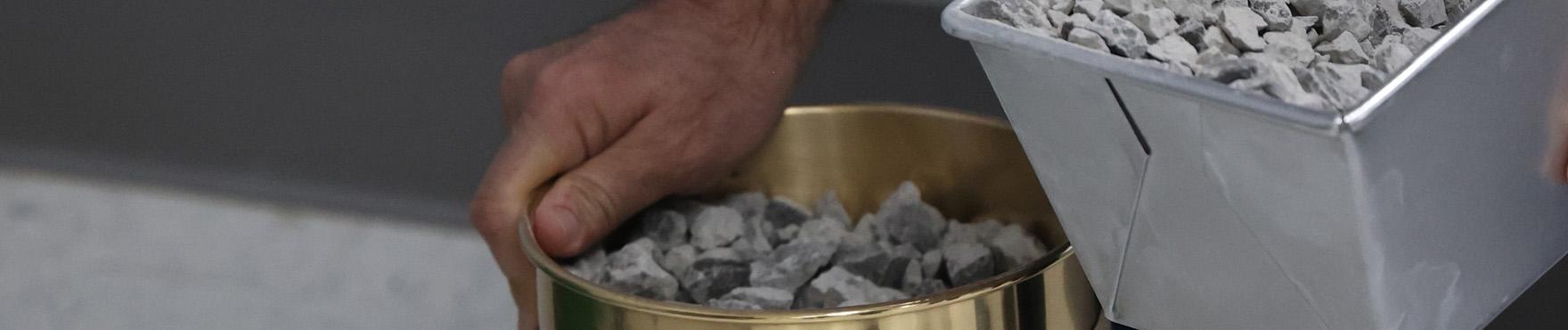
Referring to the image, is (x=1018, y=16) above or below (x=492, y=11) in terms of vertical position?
above

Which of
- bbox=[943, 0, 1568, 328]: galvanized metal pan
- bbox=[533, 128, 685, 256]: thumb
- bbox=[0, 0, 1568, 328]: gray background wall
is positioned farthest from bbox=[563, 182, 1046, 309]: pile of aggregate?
bbox=[0, 0, 1568, 328]: gray background wall

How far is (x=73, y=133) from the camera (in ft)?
4.09

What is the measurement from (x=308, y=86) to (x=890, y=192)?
623 millimetres

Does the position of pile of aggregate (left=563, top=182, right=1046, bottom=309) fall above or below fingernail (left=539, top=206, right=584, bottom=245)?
below

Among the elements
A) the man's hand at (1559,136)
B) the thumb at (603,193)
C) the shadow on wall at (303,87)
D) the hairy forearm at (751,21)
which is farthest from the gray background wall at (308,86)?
the man's hand at (1559,136)

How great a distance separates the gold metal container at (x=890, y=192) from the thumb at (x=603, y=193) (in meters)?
0.01

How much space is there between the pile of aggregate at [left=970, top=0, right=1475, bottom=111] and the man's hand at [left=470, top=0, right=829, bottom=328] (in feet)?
0.78

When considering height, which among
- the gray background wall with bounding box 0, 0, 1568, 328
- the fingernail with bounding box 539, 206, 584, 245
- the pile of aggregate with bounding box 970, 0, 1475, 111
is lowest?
the gray background wall with bounding box 0, 0, 1568, 328

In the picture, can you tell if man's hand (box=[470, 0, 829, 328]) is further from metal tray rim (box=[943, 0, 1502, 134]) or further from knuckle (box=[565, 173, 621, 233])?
metal tray rim (box=[943, 0, 1502, 134])

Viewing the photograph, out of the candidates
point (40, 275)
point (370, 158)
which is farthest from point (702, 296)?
point (40, 275)

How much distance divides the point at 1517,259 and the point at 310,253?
914 mm

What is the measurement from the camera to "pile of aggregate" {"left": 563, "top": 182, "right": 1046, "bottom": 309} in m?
0.51

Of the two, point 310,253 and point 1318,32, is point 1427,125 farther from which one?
point 310,253

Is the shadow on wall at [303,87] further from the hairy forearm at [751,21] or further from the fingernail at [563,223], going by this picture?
the fingernail at [563,223]
